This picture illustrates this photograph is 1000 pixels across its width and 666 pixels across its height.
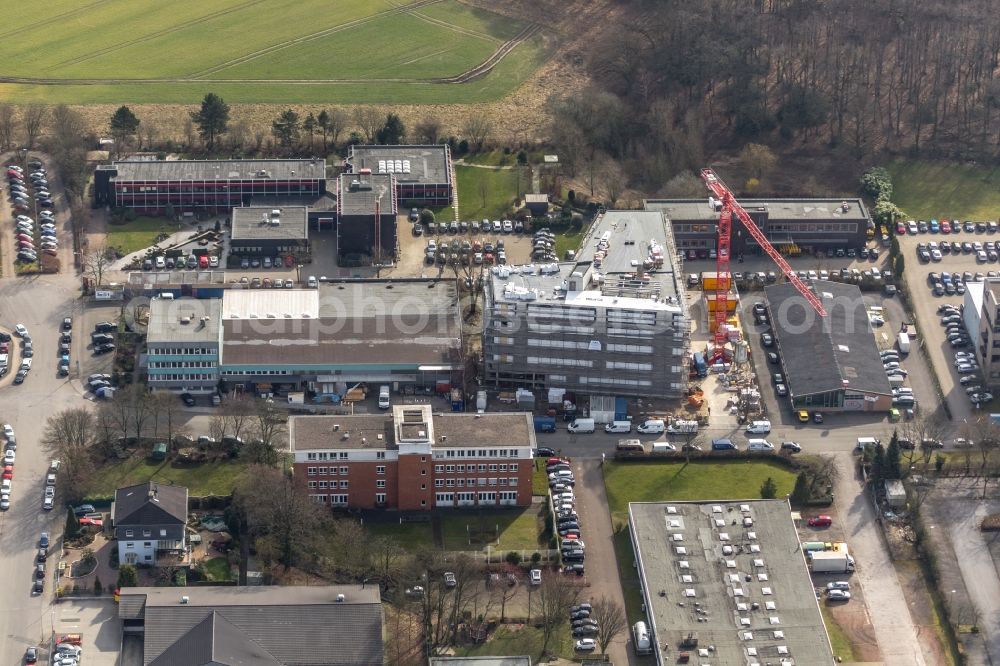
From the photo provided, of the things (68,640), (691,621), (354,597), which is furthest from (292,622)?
(691,621)

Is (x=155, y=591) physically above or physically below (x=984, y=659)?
above

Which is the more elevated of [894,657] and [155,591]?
[155,591]

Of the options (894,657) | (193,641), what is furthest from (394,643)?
(894,657)

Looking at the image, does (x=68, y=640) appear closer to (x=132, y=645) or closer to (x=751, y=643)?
(x=132, y=645)

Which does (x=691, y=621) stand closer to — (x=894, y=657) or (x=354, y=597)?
(x=894, y=657)

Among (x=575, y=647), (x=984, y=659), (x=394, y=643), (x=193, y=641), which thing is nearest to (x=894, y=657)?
(x=984, y=659)
